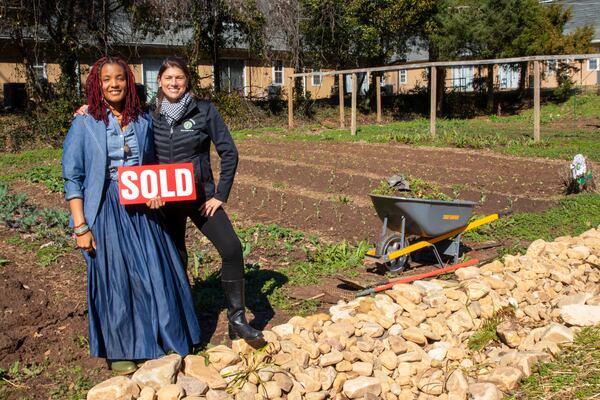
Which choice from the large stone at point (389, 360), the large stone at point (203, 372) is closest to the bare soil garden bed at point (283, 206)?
the large stone at point (203, 372)

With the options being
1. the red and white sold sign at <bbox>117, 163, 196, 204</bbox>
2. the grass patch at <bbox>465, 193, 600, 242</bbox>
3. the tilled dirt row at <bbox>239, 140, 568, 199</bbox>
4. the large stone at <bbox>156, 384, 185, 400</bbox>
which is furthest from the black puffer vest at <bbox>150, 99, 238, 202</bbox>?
the tilled dirt row at <bbox>239, 140, 568, 199</bbox>

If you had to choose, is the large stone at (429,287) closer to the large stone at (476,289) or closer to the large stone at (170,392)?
the large stone at (476,289)

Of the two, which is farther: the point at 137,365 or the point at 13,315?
the point at 13,315

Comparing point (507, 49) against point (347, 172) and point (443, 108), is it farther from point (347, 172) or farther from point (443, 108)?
point (347, 172)

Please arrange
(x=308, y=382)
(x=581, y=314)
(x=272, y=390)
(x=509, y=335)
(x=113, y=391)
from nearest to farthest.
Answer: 1. (x=113, y=391)
2. (x=272, y=390)
3. (x=308, y=382)
4. (x=509, y=335)
5. (x=581, y=314)

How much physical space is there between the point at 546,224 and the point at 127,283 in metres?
5.20

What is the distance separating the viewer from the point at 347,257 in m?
6.39

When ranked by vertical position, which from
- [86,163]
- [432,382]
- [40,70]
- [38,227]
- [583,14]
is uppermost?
[583,14]

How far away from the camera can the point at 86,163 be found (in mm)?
3828

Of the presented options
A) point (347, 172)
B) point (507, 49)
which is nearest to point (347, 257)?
point (347, 172)

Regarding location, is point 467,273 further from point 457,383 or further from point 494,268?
point 457,383

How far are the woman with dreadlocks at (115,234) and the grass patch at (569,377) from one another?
1888 mm

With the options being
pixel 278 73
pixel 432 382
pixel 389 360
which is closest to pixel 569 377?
pixel 432 382

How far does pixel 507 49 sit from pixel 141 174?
2360 centimetres
